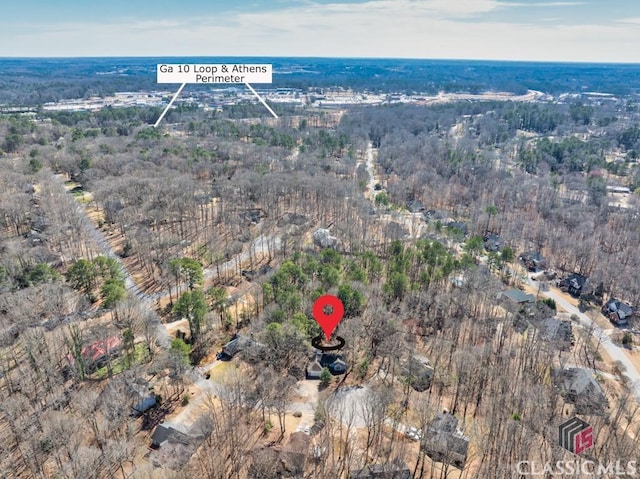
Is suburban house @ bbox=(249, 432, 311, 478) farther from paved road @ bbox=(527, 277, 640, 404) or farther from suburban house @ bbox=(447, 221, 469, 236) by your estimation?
suburban house @ bbox=(447, 221, 469, 236)

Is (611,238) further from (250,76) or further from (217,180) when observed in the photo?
(217,180)

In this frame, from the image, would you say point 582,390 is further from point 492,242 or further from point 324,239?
point 324,239

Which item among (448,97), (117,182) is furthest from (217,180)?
(448,97)

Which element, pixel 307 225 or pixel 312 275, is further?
pixel 307 225

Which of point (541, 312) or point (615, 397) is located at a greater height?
point (541, 312)

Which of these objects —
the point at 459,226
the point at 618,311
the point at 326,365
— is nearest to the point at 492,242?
the point at 459,226

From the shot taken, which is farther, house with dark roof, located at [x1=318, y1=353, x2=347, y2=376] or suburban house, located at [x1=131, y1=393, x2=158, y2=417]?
house with dark roof, located at [x1=318, y1=353, x2=347, y2=376]

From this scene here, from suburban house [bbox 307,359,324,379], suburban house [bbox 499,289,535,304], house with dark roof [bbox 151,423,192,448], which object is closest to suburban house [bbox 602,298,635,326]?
suburban house [bbox 499,289,535,304]
